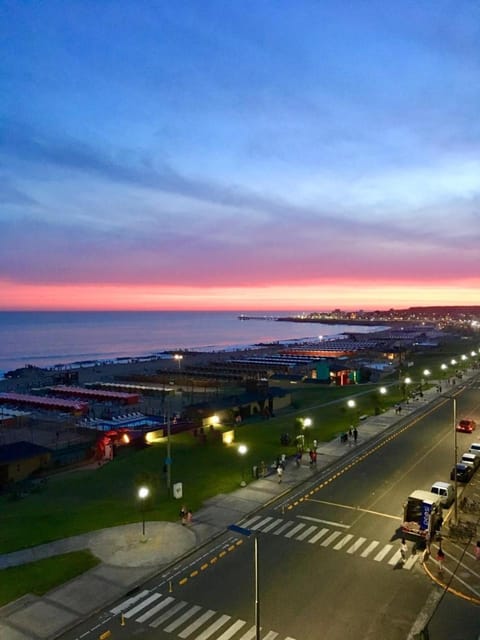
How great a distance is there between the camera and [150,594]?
19.9 m

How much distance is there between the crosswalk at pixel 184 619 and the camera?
17.2 m

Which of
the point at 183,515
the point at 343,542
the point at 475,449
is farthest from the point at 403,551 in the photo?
the point at 475,449

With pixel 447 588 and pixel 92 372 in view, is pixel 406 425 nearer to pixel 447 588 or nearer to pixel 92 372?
pixel 447 588

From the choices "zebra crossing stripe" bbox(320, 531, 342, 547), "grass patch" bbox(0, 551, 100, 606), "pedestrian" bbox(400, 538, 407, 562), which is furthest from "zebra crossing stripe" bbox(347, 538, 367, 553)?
"grass patch" bbox(0, 551, 100, 606)

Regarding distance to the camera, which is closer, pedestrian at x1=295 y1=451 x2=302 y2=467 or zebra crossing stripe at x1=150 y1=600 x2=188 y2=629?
zebra crossing stripe at x1=150 y1=600 x2=188 y2=629

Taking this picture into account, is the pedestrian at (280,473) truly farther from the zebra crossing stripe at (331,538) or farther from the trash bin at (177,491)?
the zebra crossing stripe at (331,538)

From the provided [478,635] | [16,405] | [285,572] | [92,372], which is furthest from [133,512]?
[92,372]

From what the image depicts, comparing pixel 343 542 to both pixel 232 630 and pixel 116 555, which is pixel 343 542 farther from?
pixel 116 555

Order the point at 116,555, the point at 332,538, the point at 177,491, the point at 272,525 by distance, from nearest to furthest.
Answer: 1. the point at 116,555
2. the point at 332,538
3. the point at 272,525
4. the point at 177,491

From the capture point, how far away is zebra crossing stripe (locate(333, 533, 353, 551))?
23.8m

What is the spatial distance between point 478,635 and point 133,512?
18372mm

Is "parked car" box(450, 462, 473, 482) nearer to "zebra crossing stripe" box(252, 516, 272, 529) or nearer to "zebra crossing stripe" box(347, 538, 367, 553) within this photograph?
"zebra crossing stripe" box(347, 538, 367, 553)

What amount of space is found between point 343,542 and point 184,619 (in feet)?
30.7

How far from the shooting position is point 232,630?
57.3ft
